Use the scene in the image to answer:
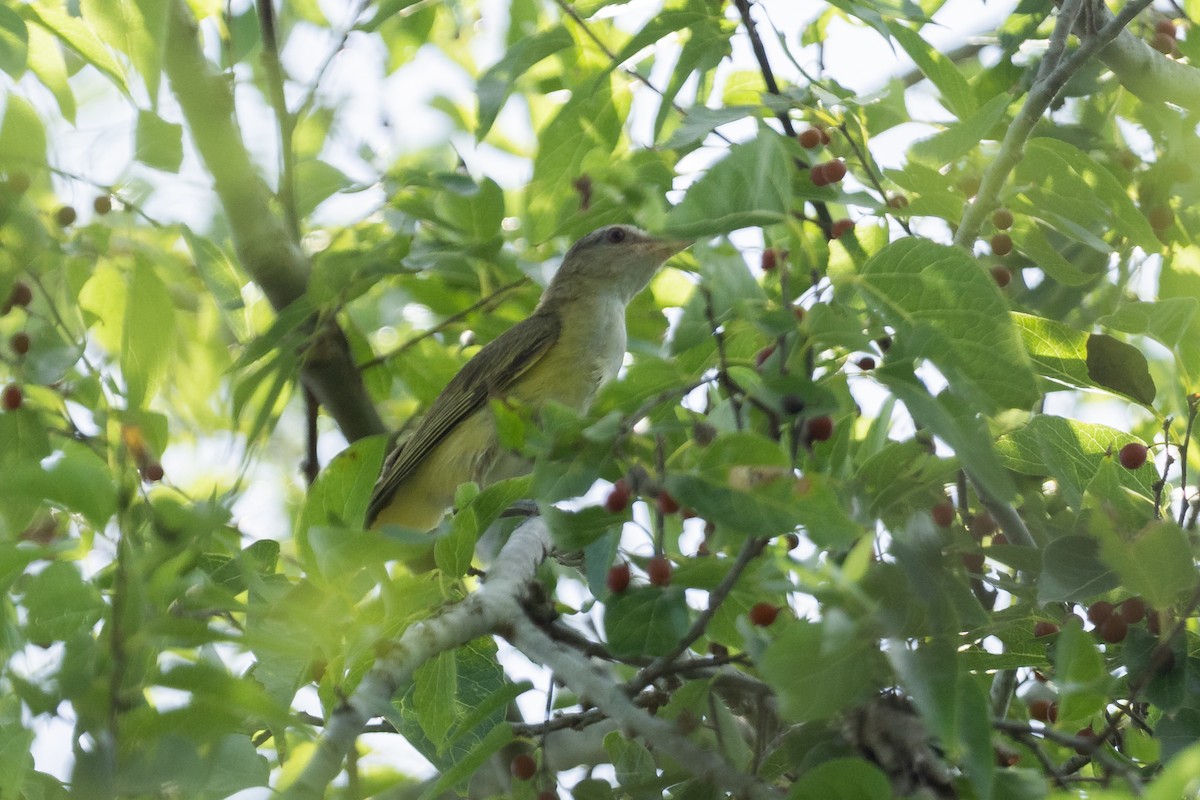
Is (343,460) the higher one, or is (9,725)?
(343,460)

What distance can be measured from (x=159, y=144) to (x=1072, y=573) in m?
2.57

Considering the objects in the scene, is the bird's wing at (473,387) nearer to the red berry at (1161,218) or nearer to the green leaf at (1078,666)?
the red berry at (1161,218)

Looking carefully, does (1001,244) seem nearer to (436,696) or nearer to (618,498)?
(618,498)

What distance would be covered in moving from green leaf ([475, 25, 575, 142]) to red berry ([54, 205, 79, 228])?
153 centimetres

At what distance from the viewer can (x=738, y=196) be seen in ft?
8.04

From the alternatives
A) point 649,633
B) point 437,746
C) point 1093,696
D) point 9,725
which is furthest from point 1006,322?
point 9,725

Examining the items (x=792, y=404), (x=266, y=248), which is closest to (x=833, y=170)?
(x=792, y=404)

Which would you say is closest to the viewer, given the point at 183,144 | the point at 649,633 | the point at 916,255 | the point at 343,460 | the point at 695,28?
the point at 916,255

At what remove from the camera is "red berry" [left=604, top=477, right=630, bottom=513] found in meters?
2.57

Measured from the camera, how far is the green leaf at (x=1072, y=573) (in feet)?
8.86

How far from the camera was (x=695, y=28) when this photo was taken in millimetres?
3854

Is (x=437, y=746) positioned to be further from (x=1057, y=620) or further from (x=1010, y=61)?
(x=1010, y=61)

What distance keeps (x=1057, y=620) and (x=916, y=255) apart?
1.10m

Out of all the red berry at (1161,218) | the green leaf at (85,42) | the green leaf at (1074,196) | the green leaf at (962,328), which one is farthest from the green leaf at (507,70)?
the red berry at (1161,218)
